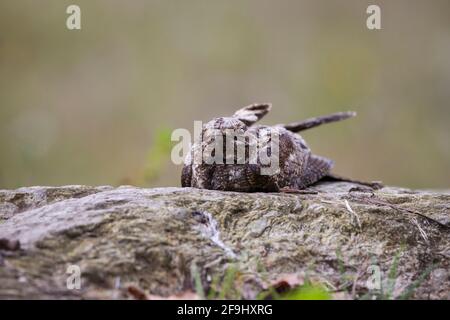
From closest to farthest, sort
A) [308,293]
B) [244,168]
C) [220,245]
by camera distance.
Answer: [308,293]
[220,245]
[244,168]

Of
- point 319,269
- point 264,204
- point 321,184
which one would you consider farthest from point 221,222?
point 321,184

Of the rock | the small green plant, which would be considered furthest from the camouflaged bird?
the small green plant

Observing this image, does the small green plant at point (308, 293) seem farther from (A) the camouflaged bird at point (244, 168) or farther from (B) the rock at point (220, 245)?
(A) the camouflaged bird at point (244, 168)

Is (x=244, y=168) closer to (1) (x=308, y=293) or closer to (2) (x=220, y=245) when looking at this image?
(2) (x=220, y=245)

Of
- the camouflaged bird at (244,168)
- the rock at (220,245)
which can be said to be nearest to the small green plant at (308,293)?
the rock at (220,245)

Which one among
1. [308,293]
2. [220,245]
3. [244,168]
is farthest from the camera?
[244,168]

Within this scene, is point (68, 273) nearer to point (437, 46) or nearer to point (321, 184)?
point (321, 184)

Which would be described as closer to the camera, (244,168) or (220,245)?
(220,245)

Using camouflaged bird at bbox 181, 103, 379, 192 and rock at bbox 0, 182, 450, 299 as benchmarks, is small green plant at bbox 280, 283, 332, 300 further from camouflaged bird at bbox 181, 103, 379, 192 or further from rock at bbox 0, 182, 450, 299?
camouflaged bird at bbox 181, 103, 379, 192

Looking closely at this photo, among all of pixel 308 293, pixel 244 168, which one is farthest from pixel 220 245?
pixel 244 168
